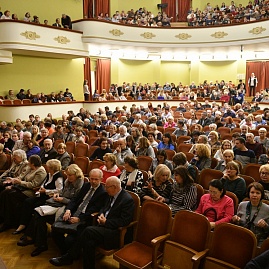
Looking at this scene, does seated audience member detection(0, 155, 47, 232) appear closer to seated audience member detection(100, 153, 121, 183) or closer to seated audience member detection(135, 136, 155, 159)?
seated audience member detection(100, 153, 121, 183)

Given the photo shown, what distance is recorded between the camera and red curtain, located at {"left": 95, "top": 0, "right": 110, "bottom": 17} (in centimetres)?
1490

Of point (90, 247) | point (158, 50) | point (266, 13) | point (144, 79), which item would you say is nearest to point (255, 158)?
point (90, 247)

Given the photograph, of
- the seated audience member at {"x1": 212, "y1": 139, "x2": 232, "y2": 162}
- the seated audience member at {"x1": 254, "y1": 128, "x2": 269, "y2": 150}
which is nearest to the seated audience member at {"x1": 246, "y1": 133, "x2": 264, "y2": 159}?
the seated audience member at {"x1": 254, "y1": 128, "x2": 269, "y2": 150}

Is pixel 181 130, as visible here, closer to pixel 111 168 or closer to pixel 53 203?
pixel 111 168

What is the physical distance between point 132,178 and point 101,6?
1351 centimetres

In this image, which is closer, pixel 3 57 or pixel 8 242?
pixel 8 242

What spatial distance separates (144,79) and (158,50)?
9.13 feet

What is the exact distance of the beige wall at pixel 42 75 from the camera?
11820 mm

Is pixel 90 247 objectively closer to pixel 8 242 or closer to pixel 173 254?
pixel 173 254

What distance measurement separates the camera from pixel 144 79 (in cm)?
1728

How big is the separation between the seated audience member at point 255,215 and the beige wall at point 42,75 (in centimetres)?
1107

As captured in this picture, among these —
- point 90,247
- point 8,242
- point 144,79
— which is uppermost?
point 144,79

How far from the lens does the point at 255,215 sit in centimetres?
267

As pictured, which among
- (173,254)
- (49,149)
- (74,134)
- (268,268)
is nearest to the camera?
(268,268)
